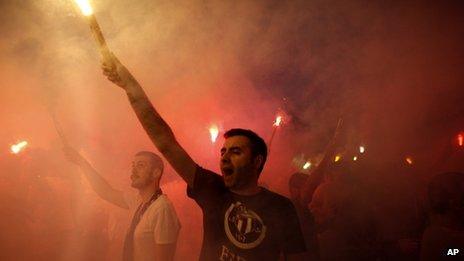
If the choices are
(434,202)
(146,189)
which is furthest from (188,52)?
(434,202)

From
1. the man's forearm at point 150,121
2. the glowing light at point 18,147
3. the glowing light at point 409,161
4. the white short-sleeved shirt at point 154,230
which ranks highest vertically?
the glowing light at point 409,161

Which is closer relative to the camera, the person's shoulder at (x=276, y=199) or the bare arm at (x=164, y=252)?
the person's shoulder at (x=276, y=199)

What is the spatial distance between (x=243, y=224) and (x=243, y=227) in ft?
0.06

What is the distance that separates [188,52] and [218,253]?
501 centimetres

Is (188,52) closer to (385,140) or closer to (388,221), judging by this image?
(388,221)

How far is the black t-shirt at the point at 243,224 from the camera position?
206 cm

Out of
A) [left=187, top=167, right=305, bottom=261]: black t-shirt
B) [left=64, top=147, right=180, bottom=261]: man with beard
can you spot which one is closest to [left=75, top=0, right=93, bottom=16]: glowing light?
[left=187, top=167, right=305, bottom=261]: black t-shirt

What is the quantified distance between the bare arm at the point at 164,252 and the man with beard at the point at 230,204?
0.73 m

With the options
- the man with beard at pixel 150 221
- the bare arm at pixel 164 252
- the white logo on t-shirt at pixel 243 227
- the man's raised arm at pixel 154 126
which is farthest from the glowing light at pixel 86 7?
the bare arm at pixel 164 252

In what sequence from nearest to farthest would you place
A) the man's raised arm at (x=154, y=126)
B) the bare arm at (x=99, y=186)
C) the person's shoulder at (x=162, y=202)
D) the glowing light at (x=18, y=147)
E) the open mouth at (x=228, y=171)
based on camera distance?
the man's raised arm at (x=154, y=126) → the open mouth at (x=228, y=171) → the person's shoulder at (x=162, y=202) → the bare arm at (x=99, y=186) → the glowing light at (x=18, y=147)

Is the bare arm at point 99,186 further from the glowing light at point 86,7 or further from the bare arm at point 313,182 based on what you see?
the glowing light at point 86,7

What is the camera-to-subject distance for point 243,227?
2104mm

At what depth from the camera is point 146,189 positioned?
130 inches

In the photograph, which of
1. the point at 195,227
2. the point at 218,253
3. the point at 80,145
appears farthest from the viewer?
the point at 80,145
